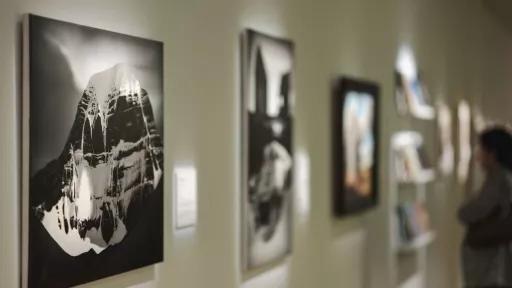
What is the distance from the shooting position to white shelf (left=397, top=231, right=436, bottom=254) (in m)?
4.95

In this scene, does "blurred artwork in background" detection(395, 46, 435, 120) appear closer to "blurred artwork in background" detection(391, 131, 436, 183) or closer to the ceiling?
"blurred artwork in background" detection(391, 131, 436, 183)

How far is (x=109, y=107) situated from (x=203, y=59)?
2.04 ft

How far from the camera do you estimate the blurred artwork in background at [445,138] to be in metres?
5.96

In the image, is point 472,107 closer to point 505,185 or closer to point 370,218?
point 505,185

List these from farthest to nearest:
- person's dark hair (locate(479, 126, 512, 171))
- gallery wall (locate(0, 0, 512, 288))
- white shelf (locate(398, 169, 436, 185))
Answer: person's dark hair (locate(479, 126, 512, 171)), white shelf (locate(398, 169, 436, 185)), gallery wall (locate(0, 0, 512, 288))

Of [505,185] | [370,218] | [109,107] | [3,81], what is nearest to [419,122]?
[505,185]

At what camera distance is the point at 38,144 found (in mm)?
1791

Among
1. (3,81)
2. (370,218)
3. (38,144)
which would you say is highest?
(3,81)

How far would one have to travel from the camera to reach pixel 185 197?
8.23 feet

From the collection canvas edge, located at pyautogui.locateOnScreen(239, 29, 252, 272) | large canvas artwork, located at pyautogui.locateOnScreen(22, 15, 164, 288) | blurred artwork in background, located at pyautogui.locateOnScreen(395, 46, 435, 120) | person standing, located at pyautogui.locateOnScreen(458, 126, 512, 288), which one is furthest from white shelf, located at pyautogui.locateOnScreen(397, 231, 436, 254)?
large canvas artwork, located at pyautogui.locateOnScreen(22, 15, 164, 288)

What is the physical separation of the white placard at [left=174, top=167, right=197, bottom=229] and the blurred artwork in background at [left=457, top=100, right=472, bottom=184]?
4.53 meters

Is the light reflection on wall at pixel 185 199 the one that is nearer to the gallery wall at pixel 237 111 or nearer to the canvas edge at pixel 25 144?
the gallery wall at pixel 237 111

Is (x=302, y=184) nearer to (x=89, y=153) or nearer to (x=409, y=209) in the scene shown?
(x=89, y=153)

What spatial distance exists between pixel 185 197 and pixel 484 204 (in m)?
3.09
